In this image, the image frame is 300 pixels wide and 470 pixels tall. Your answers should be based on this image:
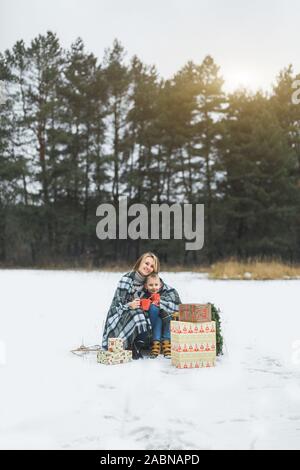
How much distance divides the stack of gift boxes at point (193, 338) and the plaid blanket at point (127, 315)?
412 millimetres

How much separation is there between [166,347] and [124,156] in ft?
83.0

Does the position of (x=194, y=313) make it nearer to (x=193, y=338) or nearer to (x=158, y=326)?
(x=193, y=338)

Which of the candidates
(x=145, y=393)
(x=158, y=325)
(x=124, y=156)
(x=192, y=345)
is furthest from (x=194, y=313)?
(x=124, y=156)

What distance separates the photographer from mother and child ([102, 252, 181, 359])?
6.05 meters

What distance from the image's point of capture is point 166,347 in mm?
6129

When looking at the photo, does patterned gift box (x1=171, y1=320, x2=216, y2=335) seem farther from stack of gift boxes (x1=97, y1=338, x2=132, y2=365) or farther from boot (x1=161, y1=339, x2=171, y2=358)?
stack of gift boxes (x1=97, y1=338, x2=132, y2=365)

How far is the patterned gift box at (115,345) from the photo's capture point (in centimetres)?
578

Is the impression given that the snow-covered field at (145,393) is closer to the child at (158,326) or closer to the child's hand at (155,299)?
the child at (158,326)

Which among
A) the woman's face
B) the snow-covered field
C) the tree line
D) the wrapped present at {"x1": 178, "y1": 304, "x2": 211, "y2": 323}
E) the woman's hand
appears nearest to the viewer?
the snow-covered field

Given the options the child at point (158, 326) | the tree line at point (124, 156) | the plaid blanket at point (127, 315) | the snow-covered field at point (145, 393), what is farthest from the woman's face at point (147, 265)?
the tree line at point (124, 156)

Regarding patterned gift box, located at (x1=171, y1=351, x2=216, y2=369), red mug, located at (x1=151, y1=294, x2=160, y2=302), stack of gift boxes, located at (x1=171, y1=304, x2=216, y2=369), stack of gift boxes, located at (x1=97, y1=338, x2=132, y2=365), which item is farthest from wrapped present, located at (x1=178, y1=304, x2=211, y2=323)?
stack of gift boxes, located at (x1=97, y1=338, x2=132, y2=365)

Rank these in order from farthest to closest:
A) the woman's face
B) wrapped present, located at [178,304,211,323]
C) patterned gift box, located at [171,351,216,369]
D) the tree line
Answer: the tree line < the woman's face < wrapped present, located at [178,304,211,323] < patterned gift box, located at [171,351,216,369]

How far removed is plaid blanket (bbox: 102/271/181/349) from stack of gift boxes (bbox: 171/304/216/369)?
0.41 m

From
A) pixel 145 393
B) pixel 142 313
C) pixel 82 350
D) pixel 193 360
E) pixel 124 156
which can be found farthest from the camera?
pixel 124 156
